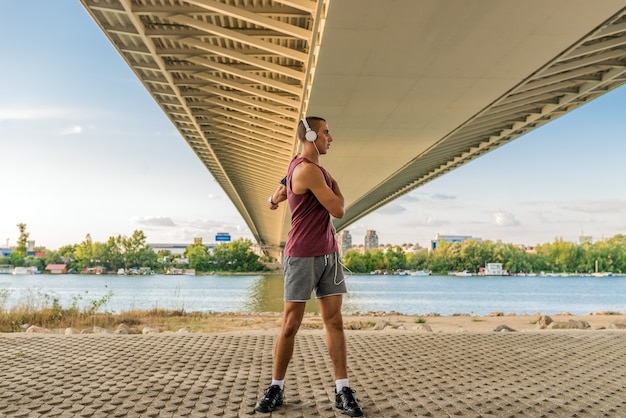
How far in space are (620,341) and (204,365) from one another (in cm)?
522

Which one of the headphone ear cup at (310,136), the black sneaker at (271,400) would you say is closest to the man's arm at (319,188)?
the headphone ear cup at (310,136)

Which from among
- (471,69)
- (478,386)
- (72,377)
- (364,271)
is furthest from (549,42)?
(364,271)

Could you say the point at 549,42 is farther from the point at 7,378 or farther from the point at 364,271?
the point at 364,271

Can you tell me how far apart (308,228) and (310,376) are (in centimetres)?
151

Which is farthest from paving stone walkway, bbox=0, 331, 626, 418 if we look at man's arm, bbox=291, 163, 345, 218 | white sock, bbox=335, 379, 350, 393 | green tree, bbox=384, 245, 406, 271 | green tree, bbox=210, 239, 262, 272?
green tree, bbox=384, 245, 406, 271

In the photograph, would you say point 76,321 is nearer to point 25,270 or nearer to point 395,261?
point 395,261

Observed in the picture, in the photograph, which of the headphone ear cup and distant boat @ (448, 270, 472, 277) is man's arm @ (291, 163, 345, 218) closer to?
the headphone ear cup

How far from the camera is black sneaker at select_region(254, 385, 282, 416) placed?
4094 mm

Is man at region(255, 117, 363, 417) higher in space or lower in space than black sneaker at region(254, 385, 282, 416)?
higher

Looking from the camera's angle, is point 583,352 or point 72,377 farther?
point 583,352

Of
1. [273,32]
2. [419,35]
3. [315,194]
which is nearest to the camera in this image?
[315,194]

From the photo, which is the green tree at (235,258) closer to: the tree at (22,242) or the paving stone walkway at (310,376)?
the tree at (22,242)

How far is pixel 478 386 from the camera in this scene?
16.4 feet

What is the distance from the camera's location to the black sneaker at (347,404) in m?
4.03
